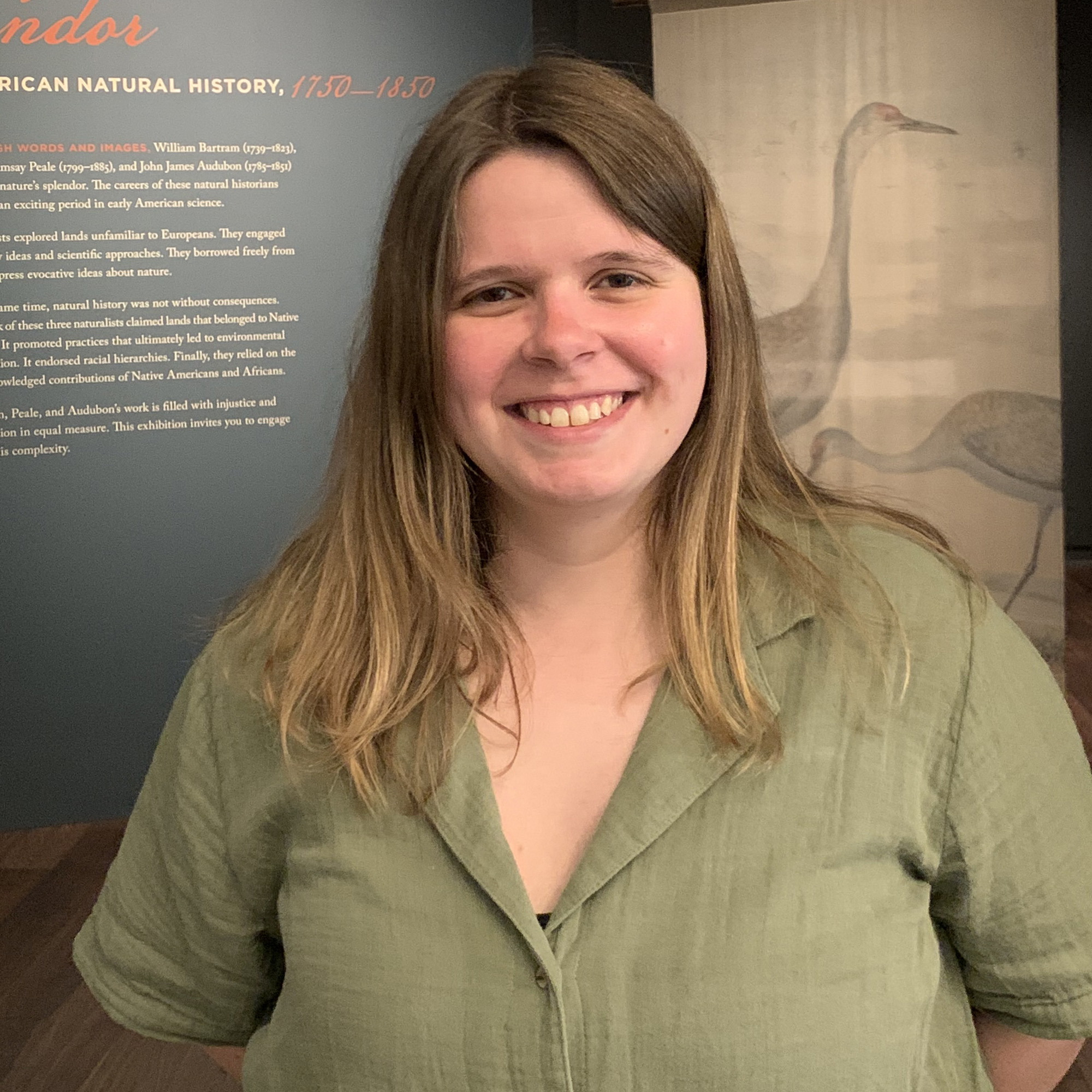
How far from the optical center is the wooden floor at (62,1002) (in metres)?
2.66

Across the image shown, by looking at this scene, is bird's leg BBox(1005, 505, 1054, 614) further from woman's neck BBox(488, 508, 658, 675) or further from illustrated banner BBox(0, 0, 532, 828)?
woman's neck BBox(488, 508, 658, 675)

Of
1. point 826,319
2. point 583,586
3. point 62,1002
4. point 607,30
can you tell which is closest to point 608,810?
point 583,586

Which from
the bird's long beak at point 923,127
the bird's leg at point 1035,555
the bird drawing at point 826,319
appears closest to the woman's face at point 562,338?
the bird drawing at point 826,319

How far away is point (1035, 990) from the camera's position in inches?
44.9

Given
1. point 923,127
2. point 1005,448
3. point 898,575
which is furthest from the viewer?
point 1005,448

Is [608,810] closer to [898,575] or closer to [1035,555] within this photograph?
[898,575]

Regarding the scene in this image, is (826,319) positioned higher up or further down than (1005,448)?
higher up

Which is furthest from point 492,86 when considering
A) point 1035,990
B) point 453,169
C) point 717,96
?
point 717,96

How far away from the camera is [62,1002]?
294 centimetres

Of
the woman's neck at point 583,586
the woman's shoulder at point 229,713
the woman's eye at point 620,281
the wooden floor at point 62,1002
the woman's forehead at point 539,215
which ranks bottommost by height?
the wooden floor at point 62,1002

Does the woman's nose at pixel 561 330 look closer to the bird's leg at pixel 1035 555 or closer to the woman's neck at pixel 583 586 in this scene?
the woman's neck at pixel 583 586

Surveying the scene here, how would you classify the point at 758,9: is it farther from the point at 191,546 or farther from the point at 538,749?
the point at 538,749

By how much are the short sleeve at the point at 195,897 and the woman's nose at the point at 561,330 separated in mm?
440

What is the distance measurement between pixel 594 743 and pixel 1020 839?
1.23 feet
